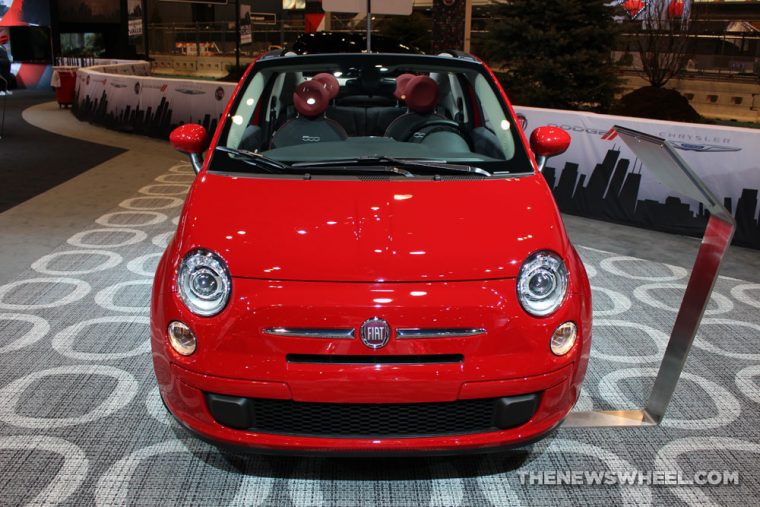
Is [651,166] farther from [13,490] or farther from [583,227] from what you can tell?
[583,227]

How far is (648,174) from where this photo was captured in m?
6.54

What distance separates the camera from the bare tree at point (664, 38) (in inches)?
501

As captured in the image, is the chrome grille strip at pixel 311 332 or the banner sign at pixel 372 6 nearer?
the chrome grille strip at pixel 311 332

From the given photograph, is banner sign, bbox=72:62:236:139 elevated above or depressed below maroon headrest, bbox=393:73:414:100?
below

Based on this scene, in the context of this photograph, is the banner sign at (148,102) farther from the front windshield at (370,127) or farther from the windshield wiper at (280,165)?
the windshield wiper at (280,165)

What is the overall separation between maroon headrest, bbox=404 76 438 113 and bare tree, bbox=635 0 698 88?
398 inches

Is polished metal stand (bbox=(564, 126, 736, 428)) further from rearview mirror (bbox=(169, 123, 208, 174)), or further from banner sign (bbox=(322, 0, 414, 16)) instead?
banner sign (bbox=(322, 0, 414, 16))

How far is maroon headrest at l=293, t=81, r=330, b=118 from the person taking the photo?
3.90 meters

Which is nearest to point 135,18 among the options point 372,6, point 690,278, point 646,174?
point 372,6

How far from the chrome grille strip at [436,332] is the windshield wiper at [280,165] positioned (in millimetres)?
862

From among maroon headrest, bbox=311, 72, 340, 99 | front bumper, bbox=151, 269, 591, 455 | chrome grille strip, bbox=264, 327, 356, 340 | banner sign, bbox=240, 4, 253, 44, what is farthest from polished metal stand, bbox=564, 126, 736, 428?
banner sign, bbox=240, 4, 253, 44

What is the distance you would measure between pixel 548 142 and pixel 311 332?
1745mm

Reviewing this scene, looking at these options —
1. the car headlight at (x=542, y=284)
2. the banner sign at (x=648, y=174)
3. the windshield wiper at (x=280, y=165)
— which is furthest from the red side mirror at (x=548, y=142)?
the banner sign at (x=648, y=174)

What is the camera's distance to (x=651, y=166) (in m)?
3.18
